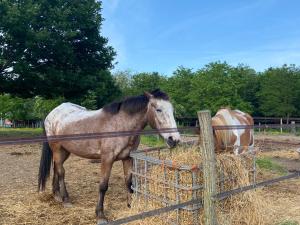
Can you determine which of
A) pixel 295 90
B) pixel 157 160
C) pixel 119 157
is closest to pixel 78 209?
pixel 119 157

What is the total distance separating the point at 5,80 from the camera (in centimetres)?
1409

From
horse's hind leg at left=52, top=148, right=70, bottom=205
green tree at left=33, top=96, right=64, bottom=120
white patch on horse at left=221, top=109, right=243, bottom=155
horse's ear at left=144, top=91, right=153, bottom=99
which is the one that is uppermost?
green tree at left=33, top=96, right=64, bottom=120

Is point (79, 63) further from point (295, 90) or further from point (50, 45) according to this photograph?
point (295, 90)

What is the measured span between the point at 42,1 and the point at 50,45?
1861mm

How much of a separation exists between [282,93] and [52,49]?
24557 millimetres

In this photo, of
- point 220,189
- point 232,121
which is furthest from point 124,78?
point 220,189

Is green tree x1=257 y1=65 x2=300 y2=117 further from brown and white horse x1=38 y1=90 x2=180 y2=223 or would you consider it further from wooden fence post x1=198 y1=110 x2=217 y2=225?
wooden fence post x1=198 y1=110 x2=217 y2=225

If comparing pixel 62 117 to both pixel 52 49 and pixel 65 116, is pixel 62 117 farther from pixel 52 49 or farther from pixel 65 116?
pixel 52 49

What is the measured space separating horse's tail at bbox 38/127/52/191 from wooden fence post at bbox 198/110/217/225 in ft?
10.7

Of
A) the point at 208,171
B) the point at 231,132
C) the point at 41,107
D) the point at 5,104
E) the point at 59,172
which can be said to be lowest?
the point at 59,172

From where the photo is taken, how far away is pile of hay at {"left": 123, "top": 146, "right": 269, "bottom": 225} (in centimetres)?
346

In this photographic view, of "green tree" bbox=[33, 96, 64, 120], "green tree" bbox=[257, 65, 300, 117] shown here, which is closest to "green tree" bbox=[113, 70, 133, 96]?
"green tree" bbox=[33, 96, 64, 120]

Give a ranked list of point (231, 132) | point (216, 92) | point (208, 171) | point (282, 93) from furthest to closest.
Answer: point (216, 92) < point (282, 93) < point (231, 132) < point (208, 171)

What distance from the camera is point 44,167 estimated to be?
5.68 m
